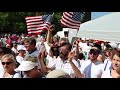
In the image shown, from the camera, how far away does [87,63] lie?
5797 mm

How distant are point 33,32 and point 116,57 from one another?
18.4 feet

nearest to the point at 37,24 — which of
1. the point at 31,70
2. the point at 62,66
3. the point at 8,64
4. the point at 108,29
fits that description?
the point at 108,29

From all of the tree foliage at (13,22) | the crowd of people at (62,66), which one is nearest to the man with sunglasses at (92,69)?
Result: the crowd of people at (62,66)

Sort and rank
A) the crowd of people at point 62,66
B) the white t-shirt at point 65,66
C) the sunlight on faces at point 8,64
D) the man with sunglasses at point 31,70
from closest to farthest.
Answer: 1. the man with sunglasses at point 31,70
2. the crowd of people at point 62,66
3. the sunlight on faces at point 8,64
4. the white t-shirt at point 65,66

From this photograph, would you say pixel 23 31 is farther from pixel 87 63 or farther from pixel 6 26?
pixel 87 63

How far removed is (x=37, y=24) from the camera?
10133mm

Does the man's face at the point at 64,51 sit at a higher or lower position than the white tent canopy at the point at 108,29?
lower

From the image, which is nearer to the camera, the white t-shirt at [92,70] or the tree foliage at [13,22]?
the white t-shirt at [92,70]

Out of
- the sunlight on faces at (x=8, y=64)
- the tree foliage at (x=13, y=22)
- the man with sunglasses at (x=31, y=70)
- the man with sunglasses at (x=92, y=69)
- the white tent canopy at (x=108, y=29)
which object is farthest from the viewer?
the tree foliage at (x=13, y=22)

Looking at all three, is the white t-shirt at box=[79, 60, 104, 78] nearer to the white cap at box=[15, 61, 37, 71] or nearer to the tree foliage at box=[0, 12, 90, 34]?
the white cap at box=[15, 61, 37, 71]

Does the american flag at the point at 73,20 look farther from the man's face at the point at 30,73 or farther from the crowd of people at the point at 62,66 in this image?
the man's face at the point at 30,73

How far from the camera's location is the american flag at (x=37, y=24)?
32.2 ft
